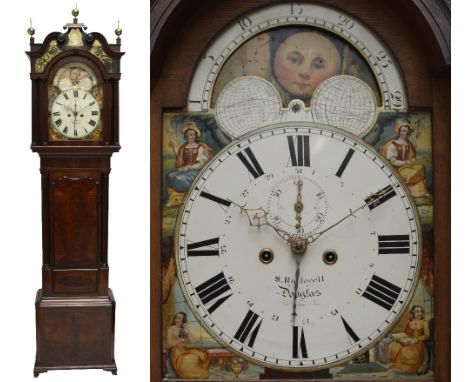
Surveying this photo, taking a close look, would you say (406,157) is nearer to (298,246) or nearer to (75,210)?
(298,246)

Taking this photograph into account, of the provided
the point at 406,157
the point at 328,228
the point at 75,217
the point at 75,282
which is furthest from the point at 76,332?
the point at 406,157

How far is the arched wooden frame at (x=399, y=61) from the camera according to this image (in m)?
4.29

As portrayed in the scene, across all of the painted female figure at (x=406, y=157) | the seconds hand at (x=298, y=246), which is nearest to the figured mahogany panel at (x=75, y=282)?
the seconds hand at (x=298, y=246)

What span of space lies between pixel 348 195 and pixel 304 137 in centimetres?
29

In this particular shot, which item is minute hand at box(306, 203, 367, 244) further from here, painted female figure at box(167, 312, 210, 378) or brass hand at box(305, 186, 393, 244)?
painted female figure at box(167, 312, 210, 378)

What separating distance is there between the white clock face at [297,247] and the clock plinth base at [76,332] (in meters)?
0.52

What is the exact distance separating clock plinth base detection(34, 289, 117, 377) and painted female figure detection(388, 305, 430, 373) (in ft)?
3.91

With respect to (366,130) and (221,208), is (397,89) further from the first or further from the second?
(221,208)

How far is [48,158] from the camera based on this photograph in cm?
468

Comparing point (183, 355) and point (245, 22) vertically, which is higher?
point (245, 22)

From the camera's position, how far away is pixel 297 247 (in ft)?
14.4

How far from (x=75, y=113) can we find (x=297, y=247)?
1102 millimetres

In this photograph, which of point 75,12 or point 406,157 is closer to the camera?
point 406,157

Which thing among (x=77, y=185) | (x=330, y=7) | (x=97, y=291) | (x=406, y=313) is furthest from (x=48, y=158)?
(x=406, y=313)
